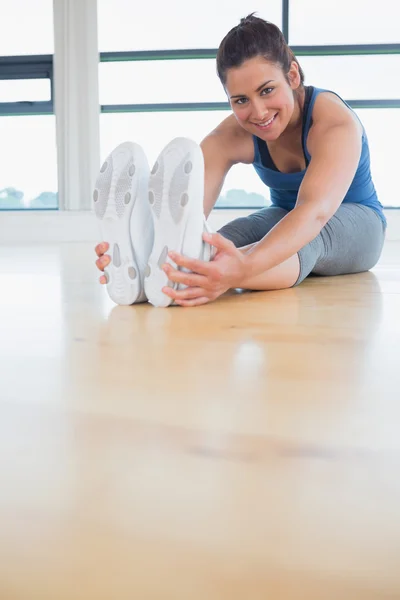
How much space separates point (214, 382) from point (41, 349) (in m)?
0.38

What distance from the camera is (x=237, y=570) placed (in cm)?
45

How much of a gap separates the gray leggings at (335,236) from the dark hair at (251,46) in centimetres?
48

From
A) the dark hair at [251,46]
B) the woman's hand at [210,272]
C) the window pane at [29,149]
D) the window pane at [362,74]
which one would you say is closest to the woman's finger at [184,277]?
the woman's hand at [210,272]

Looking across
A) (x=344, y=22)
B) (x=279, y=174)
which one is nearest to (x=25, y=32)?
(x=344, y=22)

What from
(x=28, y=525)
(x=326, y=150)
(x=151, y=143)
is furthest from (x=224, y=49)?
(x=151, y=143)

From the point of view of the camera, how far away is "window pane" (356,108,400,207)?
4441mm

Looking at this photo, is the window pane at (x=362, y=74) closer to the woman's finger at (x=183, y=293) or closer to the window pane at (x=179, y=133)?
the window pane at (x=179, y=133)

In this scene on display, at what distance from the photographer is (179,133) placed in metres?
4.61

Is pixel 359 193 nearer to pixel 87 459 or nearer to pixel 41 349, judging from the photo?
pixel 41 349

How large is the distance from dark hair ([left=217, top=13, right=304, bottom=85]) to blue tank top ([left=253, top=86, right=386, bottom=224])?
196mm

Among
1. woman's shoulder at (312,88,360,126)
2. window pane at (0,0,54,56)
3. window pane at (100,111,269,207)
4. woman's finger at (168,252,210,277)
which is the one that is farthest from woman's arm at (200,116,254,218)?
window pane at (0,0,54,56)

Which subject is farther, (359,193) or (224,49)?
(359,193)

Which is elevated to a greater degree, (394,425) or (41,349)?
(394,425)

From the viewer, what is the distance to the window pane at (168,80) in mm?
4496
